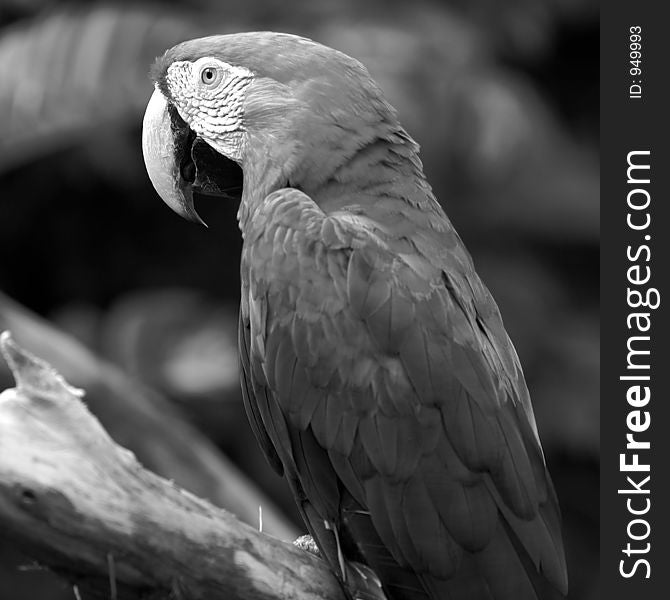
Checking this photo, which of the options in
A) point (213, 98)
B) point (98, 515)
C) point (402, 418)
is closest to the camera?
point (98, 515)

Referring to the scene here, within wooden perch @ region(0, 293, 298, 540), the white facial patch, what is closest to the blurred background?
wooden perch @ region(0, 293, 298, 540)

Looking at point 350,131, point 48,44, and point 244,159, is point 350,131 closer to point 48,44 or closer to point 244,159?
point 244,159

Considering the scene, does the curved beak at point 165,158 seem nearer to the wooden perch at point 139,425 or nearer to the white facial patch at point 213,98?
the white facial patch at point 213,98

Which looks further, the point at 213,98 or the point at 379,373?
the point at 213,98

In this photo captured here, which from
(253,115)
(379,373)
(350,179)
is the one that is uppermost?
(253,115)

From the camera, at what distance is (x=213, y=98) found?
170 centimetres

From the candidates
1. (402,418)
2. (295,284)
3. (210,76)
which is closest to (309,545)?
(402,418)

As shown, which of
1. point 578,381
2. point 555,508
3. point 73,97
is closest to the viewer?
point 555,508

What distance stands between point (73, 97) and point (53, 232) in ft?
3.49

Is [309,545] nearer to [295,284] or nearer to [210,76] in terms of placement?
[295,284]

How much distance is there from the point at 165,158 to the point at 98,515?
791 millimetres

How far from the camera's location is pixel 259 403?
1.55m

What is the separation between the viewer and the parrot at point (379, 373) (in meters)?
1.40

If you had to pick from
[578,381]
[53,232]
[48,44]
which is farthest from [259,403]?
[578,381]
